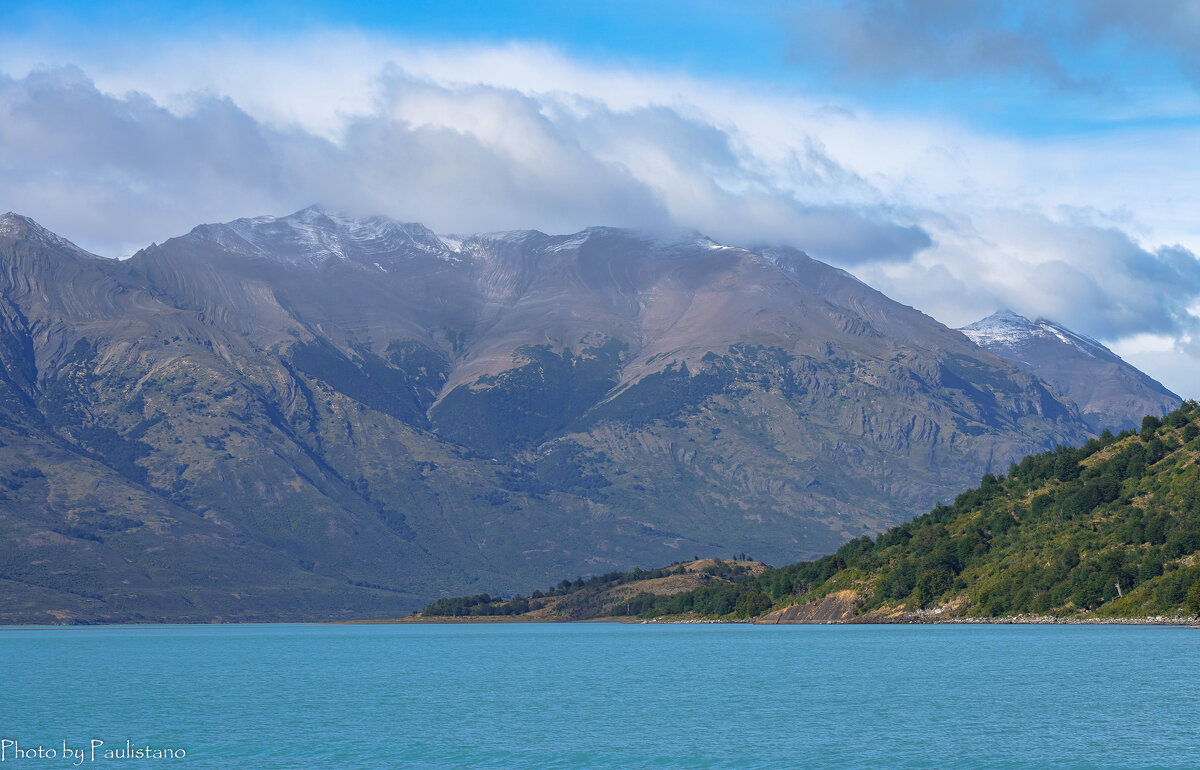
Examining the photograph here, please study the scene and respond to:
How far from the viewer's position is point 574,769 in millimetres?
99688

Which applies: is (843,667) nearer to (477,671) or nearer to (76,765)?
(477,671)

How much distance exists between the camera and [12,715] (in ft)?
447

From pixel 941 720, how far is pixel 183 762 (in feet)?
200

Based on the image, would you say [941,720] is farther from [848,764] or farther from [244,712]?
[244,712]

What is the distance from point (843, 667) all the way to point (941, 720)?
57.4 m

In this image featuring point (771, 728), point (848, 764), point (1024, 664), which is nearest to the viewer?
point (848, 764)

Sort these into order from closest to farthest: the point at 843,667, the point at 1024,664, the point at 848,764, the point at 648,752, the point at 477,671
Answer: the point at 848,764, the point at 648,752, the point at 1024,664, the point at 843,667, the point at 477,671

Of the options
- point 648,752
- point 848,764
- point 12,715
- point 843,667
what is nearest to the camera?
point 848,764

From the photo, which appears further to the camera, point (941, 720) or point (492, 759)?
point (941, 720)

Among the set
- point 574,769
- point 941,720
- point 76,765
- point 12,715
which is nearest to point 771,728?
point 941,720

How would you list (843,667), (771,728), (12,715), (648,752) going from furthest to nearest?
(843,667) < (12,715) < (771,728) < (648,752)

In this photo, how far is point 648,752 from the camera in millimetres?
106375

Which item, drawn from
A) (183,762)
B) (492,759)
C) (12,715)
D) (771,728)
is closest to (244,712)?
(12,715)

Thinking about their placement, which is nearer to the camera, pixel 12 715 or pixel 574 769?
pixel 574 769
